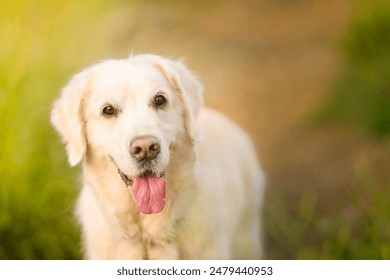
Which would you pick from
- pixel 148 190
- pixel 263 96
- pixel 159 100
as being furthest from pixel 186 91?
pixel 263 96

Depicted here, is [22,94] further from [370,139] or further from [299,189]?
[370,139]

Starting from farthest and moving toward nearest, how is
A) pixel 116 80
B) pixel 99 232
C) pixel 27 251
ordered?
pixel 27 251, pixel 99 232, pixel 116 80

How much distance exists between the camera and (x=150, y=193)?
114 inches

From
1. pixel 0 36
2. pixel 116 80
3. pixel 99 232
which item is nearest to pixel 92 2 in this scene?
pixel 0 36

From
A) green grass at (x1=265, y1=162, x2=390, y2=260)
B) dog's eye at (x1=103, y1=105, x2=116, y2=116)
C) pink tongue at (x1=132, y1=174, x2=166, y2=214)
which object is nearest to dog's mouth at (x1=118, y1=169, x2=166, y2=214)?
pink tongue at (x1=132, y1=174, x2=166, y2=214)

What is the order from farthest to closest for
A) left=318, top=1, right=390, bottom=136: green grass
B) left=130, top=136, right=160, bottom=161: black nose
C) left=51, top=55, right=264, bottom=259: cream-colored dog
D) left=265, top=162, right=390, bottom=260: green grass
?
left=318, top=1, right=390, bottom=136: green grass
left=265, top=162, right=390, bottom=260: green grass
left=51, top=55, right=264, bottom=259: cream-colored dog
left=130, top=136, right=160, bottom=161: black nose

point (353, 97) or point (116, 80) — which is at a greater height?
point (116, 80)

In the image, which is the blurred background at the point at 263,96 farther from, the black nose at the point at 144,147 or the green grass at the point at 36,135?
the black nose at the point at 144,147

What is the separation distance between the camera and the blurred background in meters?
3.57

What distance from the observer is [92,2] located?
3.67 m

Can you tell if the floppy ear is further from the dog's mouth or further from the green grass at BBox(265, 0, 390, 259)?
the green grass at BBox(265, 0, 390, 259)

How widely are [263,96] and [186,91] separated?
808mm

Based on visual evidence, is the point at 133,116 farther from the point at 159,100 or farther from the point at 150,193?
the point at 150,193

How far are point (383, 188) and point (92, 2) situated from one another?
169 centimetres
